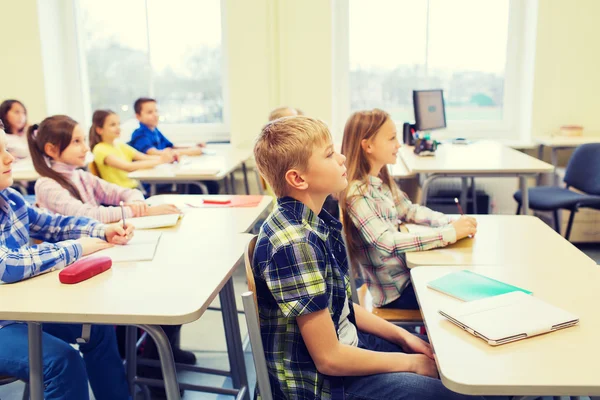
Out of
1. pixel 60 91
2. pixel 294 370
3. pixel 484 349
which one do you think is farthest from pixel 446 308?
pixel 60 91

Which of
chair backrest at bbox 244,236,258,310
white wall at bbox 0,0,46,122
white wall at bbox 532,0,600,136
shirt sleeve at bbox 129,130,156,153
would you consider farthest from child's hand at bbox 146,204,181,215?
white wall at bbox 532,0,600,136

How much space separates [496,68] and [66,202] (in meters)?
3.85

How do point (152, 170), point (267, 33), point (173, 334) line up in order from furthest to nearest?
1. point (267, 33)
2. point (152, 170)
3. point (173, 334)

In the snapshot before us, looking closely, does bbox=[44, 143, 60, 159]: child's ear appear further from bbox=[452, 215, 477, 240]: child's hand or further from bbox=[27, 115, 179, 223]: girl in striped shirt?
bbox=[452, 215, 477, 240]: child's hand

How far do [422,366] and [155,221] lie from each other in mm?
1167

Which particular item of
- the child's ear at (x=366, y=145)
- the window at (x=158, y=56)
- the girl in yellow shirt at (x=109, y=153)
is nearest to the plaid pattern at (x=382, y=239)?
the child's ear at (x=366, y=145)

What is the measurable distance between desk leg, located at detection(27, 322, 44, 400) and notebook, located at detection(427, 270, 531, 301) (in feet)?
3.29

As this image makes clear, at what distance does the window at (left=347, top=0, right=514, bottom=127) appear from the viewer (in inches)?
188

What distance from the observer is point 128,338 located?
2059 millimetres

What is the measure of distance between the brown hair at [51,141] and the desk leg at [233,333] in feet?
2.71

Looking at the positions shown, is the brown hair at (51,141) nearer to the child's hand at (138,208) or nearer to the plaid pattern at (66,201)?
the plaid pattern at (66,201)

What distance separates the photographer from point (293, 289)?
1220mm

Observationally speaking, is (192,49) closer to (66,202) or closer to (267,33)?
(267,33)

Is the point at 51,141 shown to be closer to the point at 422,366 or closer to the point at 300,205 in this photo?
the point at 300,205
